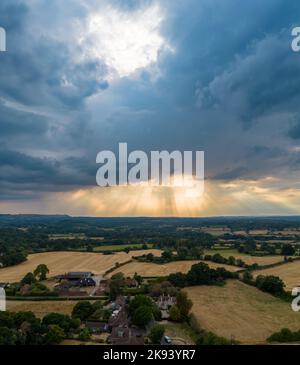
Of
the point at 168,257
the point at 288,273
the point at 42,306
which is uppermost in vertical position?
the point at 168,257

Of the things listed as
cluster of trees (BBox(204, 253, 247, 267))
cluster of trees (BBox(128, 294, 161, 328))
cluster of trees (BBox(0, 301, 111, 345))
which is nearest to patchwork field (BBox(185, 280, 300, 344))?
cluster of trees (BBox(128, 294, 161, 328))

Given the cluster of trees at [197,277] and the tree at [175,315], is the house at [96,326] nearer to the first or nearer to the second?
the tree at [175,315]

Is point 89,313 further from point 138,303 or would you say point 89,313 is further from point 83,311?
point 138,303

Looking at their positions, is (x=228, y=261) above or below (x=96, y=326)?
above

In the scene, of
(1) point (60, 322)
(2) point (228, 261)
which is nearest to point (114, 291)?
(1) point (60, 322)
